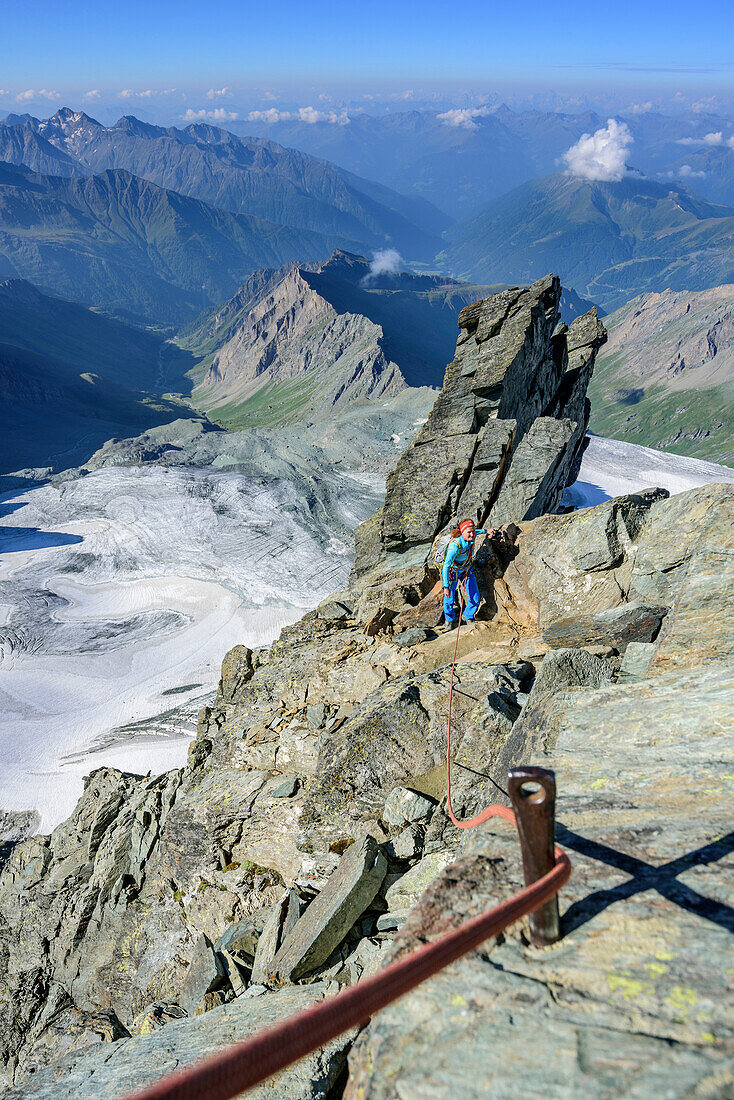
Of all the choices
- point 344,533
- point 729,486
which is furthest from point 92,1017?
point 344,533

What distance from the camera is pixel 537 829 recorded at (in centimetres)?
342

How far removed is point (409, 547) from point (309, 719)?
1141cm

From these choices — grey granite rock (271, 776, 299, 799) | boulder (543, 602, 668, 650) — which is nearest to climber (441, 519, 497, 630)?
boulder (543, 602, 668, 650)

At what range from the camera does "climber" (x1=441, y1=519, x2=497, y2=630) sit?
15.3 meters

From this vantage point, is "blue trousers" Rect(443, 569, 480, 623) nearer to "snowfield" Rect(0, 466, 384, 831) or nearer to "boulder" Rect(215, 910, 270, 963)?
"boulder" Rect(215, 910, 270, 963)

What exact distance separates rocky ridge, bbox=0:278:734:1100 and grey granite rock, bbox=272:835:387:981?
0.16 feet

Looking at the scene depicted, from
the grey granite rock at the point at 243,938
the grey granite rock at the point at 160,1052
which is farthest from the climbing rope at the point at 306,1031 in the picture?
the grey granite rock at the point at 243,938

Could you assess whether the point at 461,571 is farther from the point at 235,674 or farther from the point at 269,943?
the point at 269,943

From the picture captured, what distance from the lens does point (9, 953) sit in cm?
1808

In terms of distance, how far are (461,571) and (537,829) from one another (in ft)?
40.7

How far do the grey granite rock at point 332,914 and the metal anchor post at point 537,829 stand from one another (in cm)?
600

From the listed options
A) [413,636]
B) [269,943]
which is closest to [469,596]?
[413,636]

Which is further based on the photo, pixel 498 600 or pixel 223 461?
pixel 223 461

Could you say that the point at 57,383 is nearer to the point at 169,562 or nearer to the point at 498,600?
the point at 169,562
